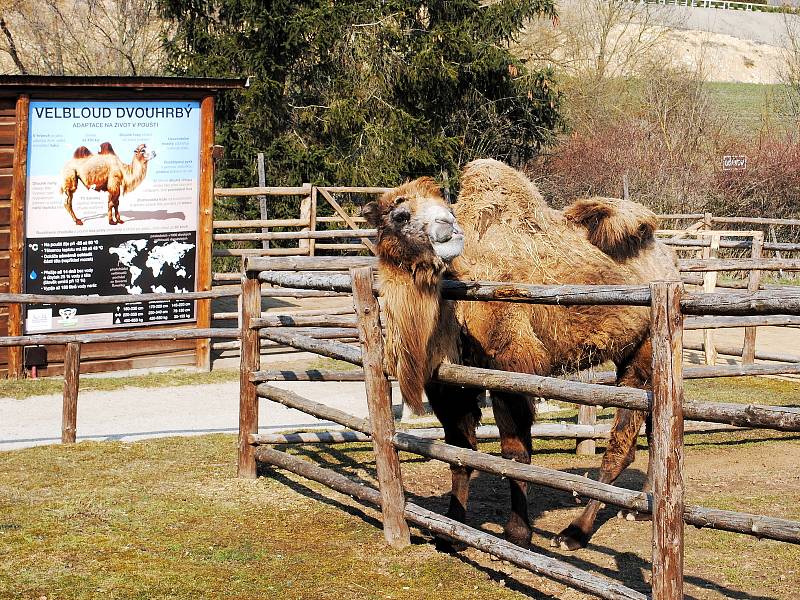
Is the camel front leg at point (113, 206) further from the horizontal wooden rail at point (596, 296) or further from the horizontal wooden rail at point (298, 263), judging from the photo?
the horizontal wooden rail at point (596, 296)

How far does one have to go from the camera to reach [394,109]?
2273 cm

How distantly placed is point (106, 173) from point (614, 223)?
7.23 meters

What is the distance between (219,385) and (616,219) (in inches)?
245

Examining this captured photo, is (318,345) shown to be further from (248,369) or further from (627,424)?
(627,424)

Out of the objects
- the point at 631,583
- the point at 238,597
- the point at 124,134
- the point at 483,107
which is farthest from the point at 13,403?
the point at 483,107

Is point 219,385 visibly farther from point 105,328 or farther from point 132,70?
point 132,70

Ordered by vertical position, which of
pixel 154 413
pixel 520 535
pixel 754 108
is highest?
pixel 754 108

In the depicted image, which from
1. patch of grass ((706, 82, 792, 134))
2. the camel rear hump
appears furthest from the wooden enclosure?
patch of grass ((706, 82, 792, 134))

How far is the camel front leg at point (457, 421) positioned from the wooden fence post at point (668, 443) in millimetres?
1753

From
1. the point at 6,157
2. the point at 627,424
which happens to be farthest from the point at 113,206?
the point at 627,424

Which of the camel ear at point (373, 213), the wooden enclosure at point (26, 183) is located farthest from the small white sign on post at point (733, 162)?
the camel ear at point (373, 213)

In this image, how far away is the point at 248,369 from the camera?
705cm

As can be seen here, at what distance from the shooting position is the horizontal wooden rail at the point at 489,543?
431 centimetres

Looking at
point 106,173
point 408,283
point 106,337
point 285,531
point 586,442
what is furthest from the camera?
point 106,173
